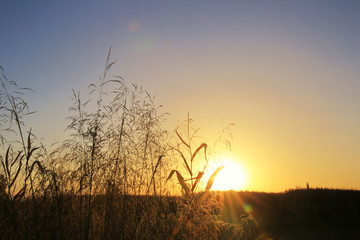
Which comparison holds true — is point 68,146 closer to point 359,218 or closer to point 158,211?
point 158,211

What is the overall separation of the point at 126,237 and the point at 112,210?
12.7 inches

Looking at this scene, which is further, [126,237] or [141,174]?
[141,174]

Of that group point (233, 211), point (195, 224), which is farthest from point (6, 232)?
point (233, 211)

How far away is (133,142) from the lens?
11.6 ft

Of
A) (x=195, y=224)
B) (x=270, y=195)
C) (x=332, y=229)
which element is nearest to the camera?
(x=195, y=224)

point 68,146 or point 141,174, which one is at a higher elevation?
Answer: point 68,146

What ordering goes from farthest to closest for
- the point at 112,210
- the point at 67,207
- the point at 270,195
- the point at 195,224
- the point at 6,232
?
the point at 270,195 → the point at 195,224 → the point at 112,210 → the point at 67,207 → the point at 6,232

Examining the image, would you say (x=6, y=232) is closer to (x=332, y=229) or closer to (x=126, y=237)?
(x=126, y=237)

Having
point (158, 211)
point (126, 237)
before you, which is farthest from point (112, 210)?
point (158, 211)

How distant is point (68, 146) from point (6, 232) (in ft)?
4.55

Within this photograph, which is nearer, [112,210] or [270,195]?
[112,210]

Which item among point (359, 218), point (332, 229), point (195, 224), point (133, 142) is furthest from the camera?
point (359, 218)

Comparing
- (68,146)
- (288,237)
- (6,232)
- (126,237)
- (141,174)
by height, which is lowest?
(288,237)

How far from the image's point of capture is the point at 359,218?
336 inches
